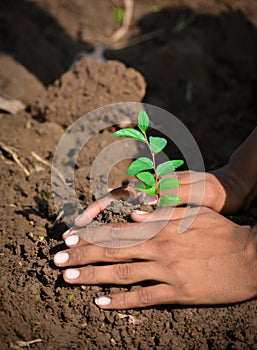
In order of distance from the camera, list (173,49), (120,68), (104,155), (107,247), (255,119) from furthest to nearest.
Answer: (173,49) → (255,119) → (120,68) → (104,155) → (107,247)

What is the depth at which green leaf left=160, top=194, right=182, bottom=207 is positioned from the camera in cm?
199

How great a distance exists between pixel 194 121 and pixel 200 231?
1.35m

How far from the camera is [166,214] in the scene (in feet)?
6.59

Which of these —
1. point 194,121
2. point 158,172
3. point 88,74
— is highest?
point 158,172

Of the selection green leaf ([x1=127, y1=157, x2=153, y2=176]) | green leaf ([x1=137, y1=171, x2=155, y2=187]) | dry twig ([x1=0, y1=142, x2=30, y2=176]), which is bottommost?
dry twig ([x1=0, y1=142, x2=30, y2=176])

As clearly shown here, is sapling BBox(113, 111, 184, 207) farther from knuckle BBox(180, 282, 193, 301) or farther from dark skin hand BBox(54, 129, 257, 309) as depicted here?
knuckle BBox(180, 282, 193, 301)

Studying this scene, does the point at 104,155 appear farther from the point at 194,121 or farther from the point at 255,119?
the point at 255,119

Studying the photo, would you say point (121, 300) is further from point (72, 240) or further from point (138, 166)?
point (138, 166)

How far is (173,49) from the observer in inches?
142

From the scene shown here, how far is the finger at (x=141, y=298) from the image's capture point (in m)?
1.86

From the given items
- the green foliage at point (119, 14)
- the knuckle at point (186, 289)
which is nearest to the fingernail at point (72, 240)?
the knuckle at point (186, 289)

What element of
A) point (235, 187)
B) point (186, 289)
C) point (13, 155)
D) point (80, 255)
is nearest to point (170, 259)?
point (186, 289)

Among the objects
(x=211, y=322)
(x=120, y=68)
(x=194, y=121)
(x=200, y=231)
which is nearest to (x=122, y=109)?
(x=120, y=68)

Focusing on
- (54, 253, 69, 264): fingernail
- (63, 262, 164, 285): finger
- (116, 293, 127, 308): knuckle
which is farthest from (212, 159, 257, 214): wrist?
(54, 253, 69, 264): fingernail
